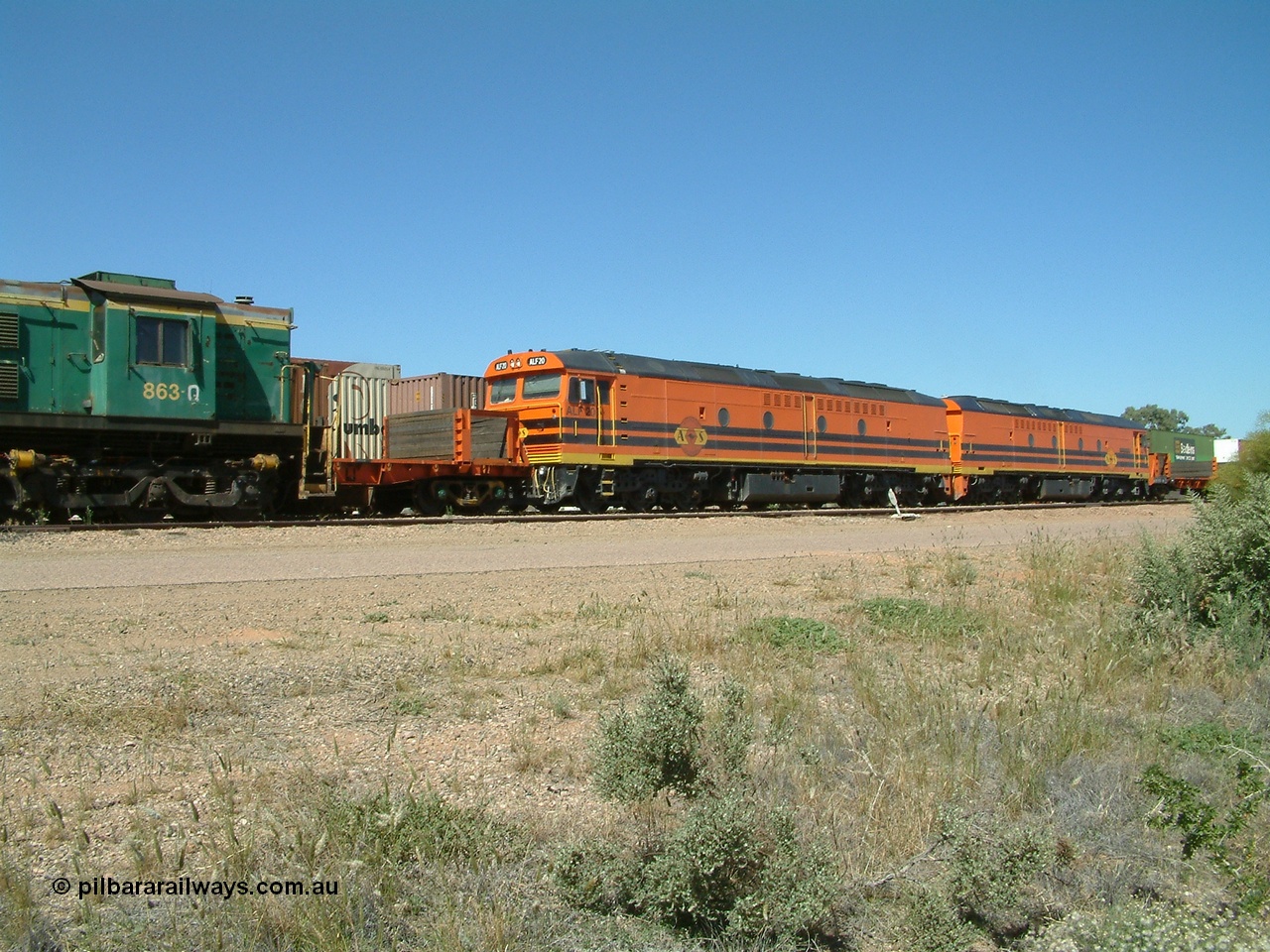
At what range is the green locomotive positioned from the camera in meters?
14.8

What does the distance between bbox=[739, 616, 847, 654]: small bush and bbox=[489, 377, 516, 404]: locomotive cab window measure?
43.9 ft

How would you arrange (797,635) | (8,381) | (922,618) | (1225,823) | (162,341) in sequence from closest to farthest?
(1225,823) < (797,635) < (922,618) < (8,381) < (162,341)

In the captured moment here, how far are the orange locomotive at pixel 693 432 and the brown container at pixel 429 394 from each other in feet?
4.61

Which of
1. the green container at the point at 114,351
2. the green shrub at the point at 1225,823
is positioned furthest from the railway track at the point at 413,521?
the green shrub at the point at 1225,823

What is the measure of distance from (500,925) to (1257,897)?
10.9ft

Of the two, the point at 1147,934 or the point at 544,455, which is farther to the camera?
the point at 544,455

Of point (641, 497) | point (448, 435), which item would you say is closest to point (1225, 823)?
point (448, 435)

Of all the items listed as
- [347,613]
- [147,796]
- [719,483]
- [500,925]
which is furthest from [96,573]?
[719,483]

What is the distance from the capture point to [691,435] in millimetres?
22828

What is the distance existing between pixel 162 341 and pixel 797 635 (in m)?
12.0

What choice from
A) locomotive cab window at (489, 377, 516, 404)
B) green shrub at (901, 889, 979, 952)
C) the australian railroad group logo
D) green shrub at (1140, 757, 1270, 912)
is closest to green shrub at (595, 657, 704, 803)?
green shrub at (901, 889, 979, 952)

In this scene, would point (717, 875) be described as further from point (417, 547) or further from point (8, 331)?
point (8, 331)

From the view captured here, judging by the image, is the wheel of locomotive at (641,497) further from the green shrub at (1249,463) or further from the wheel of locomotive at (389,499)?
the green shrub at (1249,463)

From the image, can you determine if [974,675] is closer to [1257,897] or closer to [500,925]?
[1257,897]
